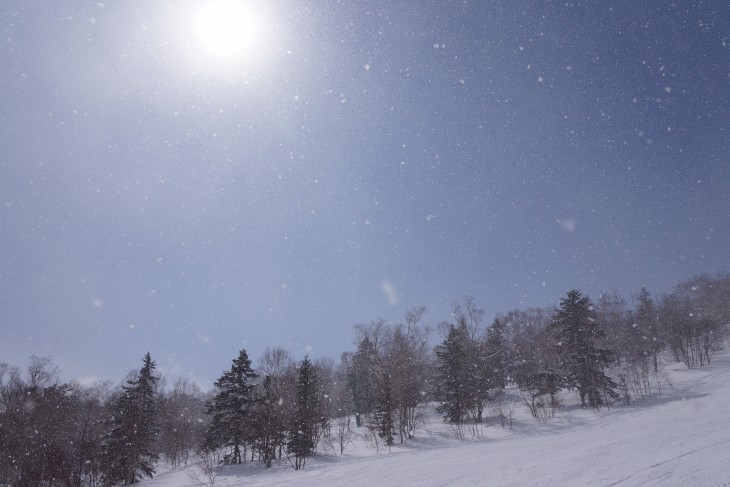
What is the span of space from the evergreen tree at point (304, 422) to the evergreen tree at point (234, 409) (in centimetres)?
455

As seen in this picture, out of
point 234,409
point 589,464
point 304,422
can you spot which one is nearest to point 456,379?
point 304,422

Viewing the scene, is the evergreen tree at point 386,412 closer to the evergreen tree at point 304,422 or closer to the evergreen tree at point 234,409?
the evergreen tree at point 304,422

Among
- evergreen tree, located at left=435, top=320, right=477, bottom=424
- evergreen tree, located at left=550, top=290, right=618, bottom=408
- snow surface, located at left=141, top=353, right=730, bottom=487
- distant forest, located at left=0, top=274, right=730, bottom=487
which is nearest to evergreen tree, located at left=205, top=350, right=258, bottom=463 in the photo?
distant forest, located at left=0, top=274, right=730, bottom=487

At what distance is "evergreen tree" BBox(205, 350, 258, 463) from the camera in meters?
34.1

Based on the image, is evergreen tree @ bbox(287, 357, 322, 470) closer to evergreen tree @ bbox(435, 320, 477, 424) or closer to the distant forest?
the distant forest

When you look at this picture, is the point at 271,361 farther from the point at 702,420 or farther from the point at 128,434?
the point at 702,420

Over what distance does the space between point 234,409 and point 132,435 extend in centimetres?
851

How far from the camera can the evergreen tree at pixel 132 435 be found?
32031mm

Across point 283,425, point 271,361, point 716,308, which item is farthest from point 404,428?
point 716,308

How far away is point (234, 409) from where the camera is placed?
3581cm

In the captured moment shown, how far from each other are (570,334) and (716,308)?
68.0m

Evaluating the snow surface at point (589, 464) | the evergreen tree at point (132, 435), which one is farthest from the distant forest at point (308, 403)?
the snow surface at point (589, 464)

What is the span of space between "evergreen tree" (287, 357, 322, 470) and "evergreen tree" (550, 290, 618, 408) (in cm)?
2922

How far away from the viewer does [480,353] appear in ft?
159
